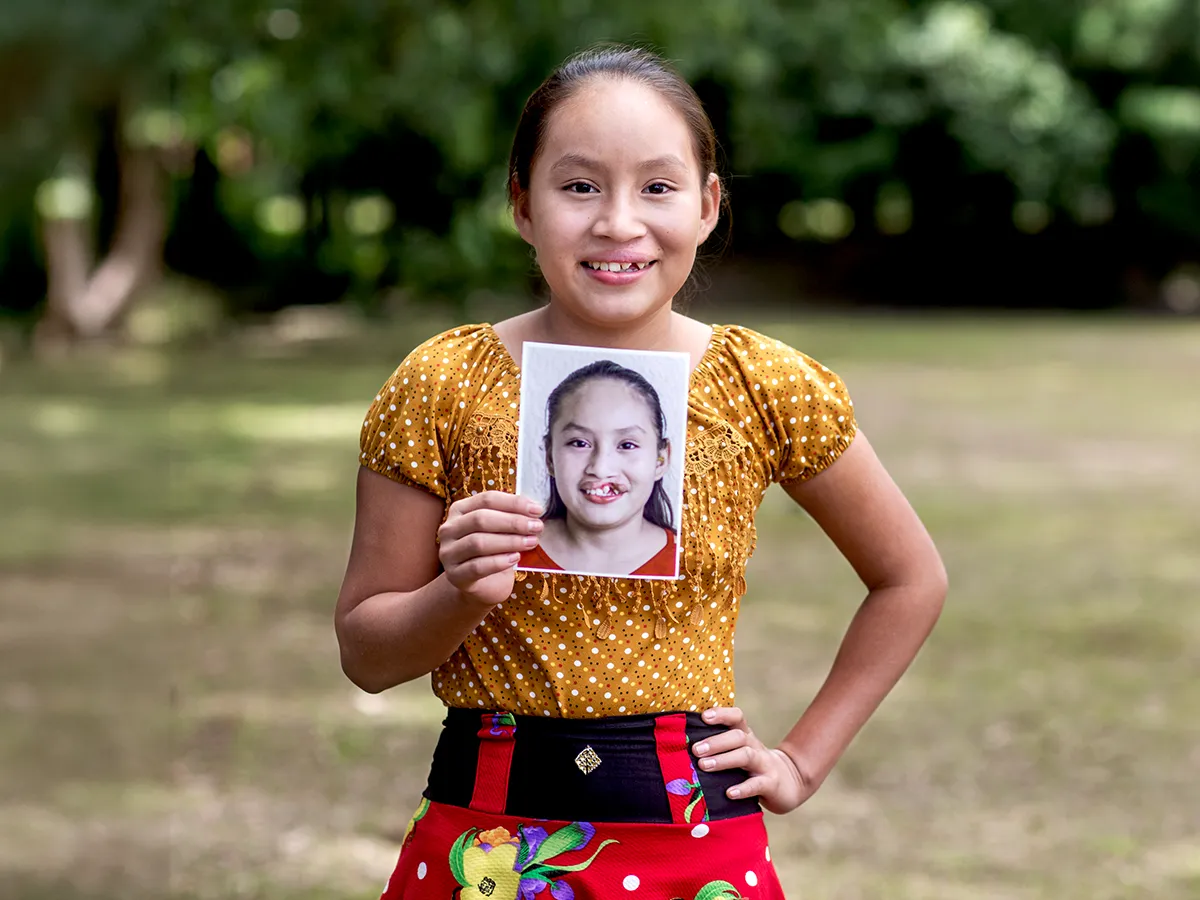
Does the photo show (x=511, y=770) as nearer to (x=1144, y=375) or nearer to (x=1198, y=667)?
(x=1198, y=667)

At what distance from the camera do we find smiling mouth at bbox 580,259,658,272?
6.09ft

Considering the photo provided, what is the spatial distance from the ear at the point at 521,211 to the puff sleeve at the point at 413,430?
0.18m

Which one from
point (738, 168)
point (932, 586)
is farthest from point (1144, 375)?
point (932, 586)

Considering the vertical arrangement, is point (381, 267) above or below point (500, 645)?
above

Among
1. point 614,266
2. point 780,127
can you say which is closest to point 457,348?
point 614,266

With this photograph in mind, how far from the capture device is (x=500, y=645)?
188 centimetres

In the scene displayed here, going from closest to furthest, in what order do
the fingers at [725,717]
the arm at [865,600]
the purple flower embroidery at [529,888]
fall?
1. the purple flower embroidery at [529,888]
2. the fingers at [725,717]
3. the arm at [865,600]

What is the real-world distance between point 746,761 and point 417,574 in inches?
16.5

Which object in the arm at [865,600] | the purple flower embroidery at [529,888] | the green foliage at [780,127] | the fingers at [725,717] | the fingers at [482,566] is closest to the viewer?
the fingers at [482,566]

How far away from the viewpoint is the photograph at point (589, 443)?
1737mm

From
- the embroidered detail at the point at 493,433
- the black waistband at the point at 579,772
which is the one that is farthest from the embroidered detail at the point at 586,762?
the embroidered detail at the point at 493,433

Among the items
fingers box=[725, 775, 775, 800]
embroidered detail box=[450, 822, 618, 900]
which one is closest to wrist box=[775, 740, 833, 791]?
fingers box=[725, 775, 775, 800]

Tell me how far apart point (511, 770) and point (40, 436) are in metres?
11.7

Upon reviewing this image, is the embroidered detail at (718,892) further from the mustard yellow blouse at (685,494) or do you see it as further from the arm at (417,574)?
the arm at (417,574)
